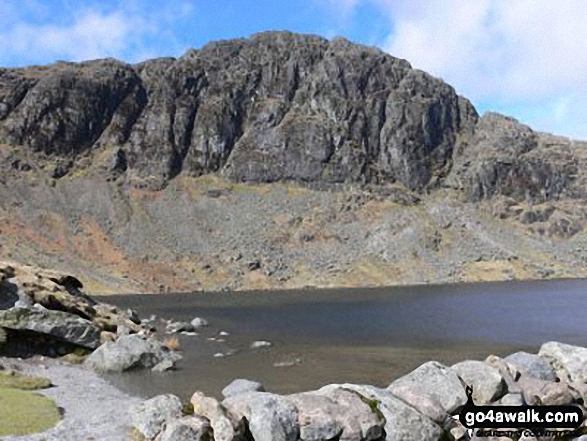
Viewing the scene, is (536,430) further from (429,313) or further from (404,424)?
(429,313)

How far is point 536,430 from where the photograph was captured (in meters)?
27.0

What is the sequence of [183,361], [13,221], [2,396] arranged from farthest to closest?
[13,221], [183,361], [2,396]

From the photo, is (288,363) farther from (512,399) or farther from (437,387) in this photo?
A: (512,399)

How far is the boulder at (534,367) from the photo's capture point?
34.9 m

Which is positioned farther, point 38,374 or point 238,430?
point 38,374

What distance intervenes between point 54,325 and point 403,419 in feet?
111

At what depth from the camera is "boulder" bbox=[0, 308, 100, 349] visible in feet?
162

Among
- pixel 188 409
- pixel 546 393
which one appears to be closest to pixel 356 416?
pixel 188 409

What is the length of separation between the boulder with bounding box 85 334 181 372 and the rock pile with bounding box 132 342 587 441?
22135 mm

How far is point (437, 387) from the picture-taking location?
29.9 metres

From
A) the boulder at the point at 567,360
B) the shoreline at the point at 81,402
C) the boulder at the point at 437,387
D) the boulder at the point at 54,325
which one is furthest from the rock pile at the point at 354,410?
the boulder at the point at 54,325


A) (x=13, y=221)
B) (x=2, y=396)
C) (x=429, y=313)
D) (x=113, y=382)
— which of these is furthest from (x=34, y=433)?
(x=13, y=221)

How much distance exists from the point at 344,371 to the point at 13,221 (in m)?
174

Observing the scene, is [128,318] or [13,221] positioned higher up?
[13,221]
